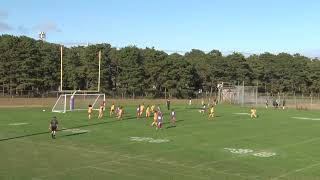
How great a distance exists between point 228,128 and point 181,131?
16.3ft

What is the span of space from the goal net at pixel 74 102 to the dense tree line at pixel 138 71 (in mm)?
20818

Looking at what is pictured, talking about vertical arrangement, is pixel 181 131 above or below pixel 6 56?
below

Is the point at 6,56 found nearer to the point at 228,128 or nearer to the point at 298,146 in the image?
the point at 228,128

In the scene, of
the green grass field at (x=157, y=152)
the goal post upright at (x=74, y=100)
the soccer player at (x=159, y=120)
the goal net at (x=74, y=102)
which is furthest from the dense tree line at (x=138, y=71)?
the soccer player at (x=159, y=120)

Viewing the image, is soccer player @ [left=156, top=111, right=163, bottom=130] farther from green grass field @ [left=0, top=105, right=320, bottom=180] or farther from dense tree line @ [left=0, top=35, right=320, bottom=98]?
dense tree line @ [left=0, top=35, right=320, bottom=98]

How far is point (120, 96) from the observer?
3841 inches

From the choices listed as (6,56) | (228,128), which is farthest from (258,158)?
(6,56)

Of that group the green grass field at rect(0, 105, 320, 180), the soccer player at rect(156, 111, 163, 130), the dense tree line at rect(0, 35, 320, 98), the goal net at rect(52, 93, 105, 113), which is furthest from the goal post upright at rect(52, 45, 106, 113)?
the dense tree line at rect(0, 35, 320, 98)

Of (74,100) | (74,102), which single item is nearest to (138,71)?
(74,100)

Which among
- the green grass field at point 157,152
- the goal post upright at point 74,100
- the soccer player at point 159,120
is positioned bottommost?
the green grass field at point 157,152

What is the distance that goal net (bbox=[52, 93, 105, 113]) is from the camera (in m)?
58.5

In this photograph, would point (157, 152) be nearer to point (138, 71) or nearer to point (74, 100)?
point (74, 100)

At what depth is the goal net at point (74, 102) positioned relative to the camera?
58.5 m

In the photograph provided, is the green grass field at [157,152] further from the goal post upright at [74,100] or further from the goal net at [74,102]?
the goal net at [74,102]
